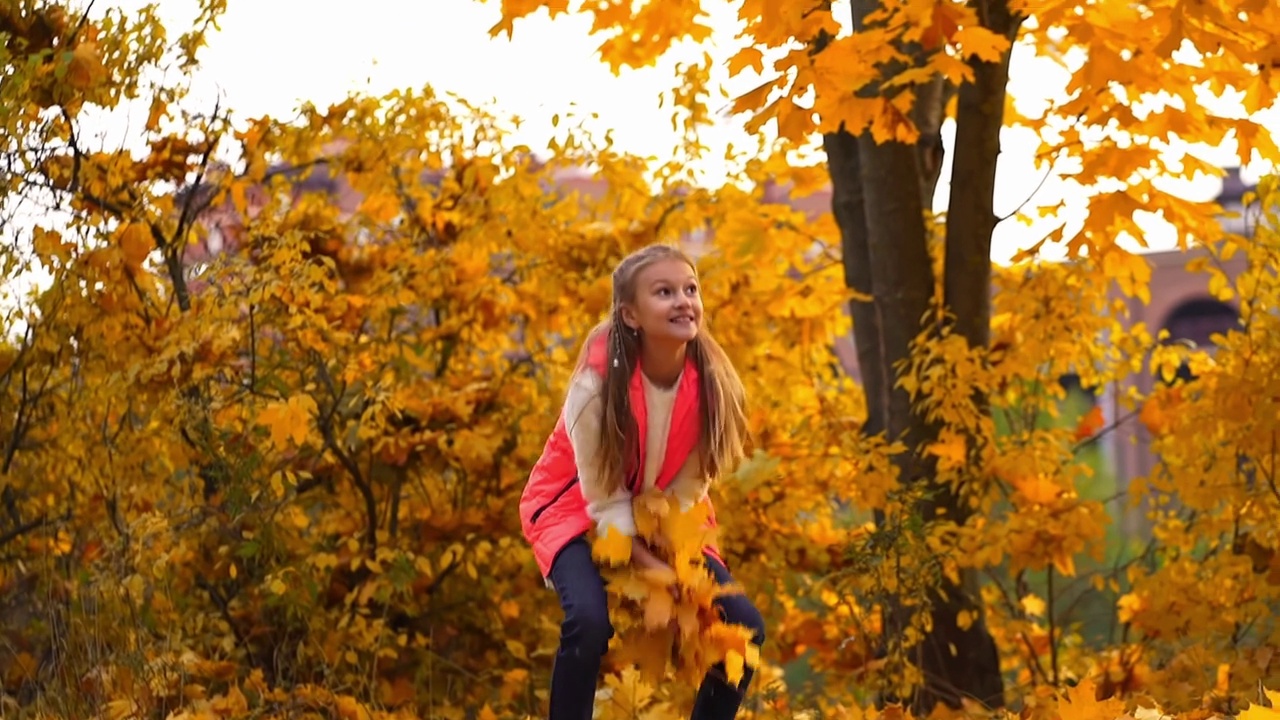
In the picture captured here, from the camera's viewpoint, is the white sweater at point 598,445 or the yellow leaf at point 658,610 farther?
the white sweater at point 598,445

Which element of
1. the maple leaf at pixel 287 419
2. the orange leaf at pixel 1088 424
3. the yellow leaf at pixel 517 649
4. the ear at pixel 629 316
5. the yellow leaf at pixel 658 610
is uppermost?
the ear at pixel 629 316

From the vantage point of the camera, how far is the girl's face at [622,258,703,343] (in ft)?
11.8

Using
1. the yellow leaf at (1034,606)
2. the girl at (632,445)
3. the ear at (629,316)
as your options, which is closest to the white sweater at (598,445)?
the girl at (632,445)

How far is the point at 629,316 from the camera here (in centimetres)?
369

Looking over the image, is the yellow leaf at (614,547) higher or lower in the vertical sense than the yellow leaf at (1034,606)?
higher

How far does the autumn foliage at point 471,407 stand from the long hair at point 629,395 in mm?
843

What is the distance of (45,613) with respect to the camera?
512 centimetres

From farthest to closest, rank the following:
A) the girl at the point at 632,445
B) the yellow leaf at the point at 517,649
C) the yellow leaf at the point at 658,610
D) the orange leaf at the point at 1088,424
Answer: the orange leaf at the point at 1088,424 → the yellow leaf at the point at 517,649 → the girl at the point at 632,445 → the yellow leaf at the point at 658,610

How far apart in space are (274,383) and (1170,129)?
103 inches

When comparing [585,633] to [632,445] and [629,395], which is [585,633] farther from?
[629,395]

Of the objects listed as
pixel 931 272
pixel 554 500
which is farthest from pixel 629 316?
pixel 931 272

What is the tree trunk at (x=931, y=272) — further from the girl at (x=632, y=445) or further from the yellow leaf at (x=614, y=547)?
the yellow leaf at (x=614, y=547)

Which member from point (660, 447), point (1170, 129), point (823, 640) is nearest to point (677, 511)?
point (660, 447)

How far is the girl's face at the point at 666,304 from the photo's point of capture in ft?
11.8
